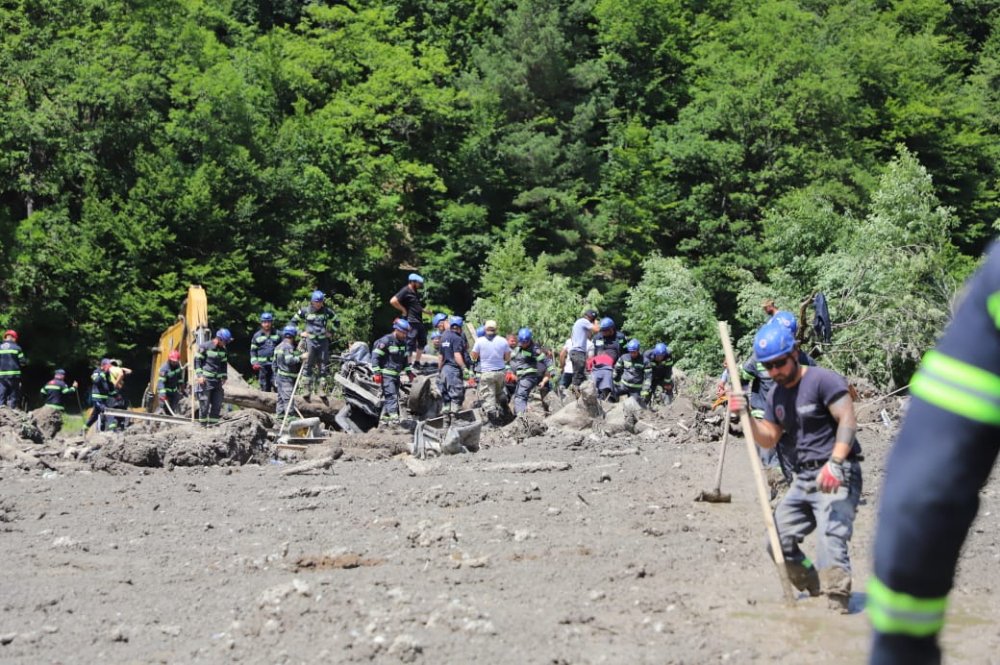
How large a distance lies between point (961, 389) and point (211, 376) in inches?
789

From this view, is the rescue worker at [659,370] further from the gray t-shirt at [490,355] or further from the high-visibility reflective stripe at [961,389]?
the high-visibility reflective stripe at [961,389]

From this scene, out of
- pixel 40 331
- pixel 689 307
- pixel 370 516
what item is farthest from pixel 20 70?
pixel 370 516

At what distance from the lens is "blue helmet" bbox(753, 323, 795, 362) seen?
7.90 metres

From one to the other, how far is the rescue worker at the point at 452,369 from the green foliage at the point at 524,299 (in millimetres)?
15246

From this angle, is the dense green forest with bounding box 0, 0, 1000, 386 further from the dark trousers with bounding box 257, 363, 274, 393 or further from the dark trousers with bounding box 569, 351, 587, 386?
the dark trousers with bounding box 257, 363, 274, 393

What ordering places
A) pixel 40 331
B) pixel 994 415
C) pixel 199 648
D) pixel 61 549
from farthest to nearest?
pixel 40 331
pixel 61 549
pixel 199 648
pixel 994 415

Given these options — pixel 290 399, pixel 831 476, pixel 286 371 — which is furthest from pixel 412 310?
pixel 831 476

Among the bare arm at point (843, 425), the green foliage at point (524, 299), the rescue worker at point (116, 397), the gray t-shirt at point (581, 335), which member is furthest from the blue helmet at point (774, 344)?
the green foliage at point (524, 299)

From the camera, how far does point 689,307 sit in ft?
133

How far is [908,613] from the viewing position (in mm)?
2102

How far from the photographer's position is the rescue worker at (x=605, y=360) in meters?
23.0

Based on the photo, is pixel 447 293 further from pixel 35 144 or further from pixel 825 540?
pixel 825 540

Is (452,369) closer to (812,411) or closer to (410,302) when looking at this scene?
(410,302)

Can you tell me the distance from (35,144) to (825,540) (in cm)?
3816
